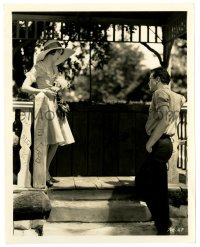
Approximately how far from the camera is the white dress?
6.40m

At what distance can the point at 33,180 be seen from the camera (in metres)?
6.38

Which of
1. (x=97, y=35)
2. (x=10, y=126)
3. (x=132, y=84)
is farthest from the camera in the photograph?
(x=132, y=84)

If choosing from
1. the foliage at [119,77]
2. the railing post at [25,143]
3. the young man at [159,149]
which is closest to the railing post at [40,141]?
the railing post at [25,143]

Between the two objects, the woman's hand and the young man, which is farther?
the woman's hand

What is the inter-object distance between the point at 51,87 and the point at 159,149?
1811mm

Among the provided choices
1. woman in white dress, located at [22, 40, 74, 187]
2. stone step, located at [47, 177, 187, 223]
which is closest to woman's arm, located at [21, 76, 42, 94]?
woman in white dress, located at [22, 40, 74, 187]

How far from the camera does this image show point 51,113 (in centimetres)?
639

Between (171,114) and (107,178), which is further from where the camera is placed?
(107,178)

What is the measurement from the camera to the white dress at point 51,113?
21.0ft

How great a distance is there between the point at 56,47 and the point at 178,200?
2863 mm

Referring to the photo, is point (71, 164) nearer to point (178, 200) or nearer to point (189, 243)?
point (178, 200)

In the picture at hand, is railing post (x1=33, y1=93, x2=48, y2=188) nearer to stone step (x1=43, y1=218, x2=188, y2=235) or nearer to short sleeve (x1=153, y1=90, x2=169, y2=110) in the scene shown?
stone step (x1=43, y1=218, x2=188, y2=235)

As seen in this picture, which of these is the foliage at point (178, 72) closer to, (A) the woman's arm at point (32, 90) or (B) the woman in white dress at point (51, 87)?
(B) the woman in white dress at point (51, 87)

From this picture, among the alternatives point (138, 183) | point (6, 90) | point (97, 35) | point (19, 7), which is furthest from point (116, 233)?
point (97, 35)
